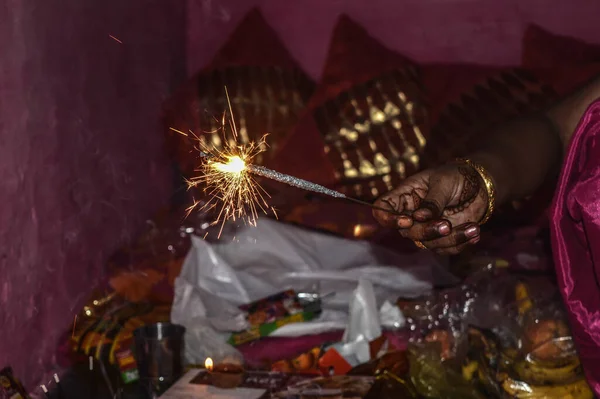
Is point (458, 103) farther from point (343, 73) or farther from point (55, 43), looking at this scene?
point (55, 43)

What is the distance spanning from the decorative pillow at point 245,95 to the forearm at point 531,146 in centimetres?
109

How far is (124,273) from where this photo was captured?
2.07 metres

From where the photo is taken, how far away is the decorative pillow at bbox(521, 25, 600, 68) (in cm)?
259

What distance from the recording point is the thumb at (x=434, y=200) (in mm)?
1120

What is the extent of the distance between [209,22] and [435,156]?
0.99 meters

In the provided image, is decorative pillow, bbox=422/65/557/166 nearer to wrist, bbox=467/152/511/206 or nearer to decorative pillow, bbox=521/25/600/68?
decorative pillow, bbox=521/25/600/68

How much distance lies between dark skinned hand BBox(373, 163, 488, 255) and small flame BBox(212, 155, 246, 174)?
0.67ft

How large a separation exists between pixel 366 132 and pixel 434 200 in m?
1.28

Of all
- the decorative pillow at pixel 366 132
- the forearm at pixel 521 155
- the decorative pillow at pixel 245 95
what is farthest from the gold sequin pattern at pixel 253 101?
the forearm at pixel 521 155

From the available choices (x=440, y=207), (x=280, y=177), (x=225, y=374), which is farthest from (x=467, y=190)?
(x=225, y=374)

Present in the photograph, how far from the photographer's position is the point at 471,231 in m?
1.15

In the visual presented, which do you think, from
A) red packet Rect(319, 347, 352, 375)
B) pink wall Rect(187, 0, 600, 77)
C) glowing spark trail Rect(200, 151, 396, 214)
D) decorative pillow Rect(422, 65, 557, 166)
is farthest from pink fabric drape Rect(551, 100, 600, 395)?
pink wall Rect(187, 0, 600, 77)

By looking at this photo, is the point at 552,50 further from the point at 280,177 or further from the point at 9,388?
the point at 9,388

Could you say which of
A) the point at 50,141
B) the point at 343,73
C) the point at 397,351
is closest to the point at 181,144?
the point at 343,73
